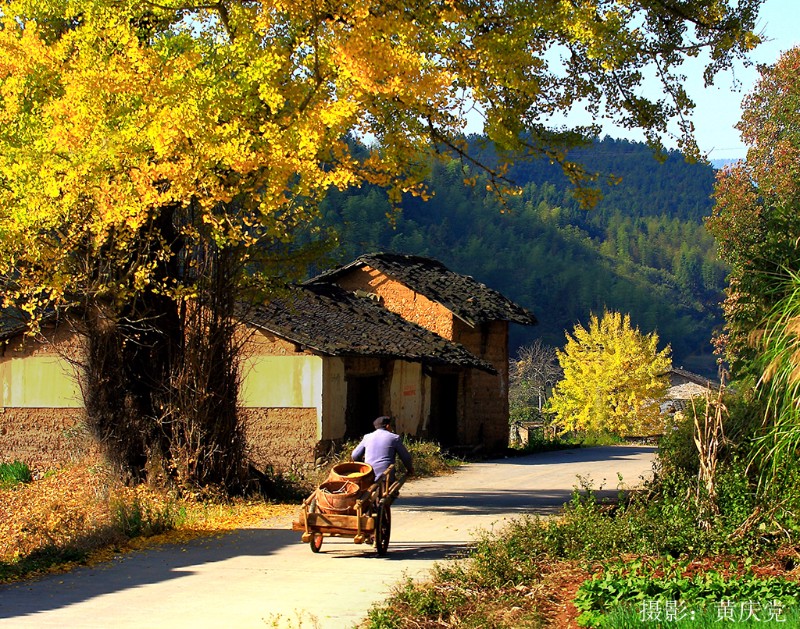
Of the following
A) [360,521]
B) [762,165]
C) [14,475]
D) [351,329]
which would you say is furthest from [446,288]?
[360,521]

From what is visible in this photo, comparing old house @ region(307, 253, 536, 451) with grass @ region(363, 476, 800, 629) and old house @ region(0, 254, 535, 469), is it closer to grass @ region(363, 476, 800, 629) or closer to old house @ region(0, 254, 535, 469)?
old house @ region(0, 254, 535, 469)

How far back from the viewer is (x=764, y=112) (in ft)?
158

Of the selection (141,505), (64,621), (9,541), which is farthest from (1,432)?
(64,621)

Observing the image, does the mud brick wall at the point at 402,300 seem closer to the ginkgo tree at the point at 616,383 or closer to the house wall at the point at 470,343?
the house wall at the point at 470,343

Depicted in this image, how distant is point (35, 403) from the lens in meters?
30.4

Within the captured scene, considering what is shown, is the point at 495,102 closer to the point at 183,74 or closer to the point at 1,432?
the point at 183,74

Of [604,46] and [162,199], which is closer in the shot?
[162,199]

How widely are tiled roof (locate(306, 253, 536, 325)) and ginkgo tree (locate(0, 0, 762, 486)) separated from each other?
19.0 m

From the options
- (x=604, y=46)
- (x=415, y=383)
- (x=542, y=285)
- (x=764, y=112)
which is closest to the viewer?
(x=604, y=46)

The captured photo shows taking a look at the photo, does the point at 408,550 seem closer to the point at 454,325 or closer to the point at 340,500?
the point at 340,500

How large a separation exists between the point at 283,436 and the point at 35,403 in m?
7.04

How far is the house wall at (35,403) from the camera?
1185 inches

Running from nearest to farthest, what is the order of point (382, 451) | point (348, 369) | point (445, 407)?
1. point (382, 451)
2. point (348, 369)
3. point (445, 407)

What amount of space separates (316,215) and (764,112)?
1406 inches
